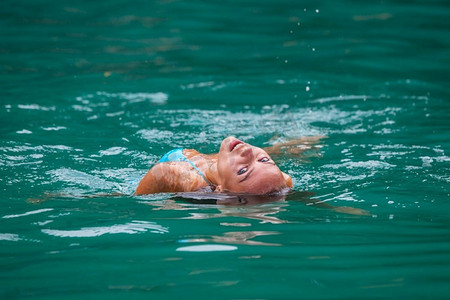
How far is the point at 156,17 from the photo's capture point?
13.2m

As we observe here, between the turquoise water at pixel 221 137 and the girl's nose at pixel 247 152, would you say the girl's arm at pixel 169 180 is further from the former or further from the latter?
the girl's nose at pixel 247 152

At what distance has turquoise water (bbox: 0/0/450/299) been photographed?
150 inches

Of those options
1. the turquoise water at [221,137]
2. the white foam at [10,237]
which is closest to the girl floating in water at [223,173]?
the turquoise water at [221,137]

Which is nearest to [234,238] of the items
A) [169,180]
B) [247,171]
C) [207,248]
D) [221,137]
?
[207,248]

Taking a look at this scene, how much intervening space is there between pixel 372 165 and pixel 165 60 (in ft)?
18.9

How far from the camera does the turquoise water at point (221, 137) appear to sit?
12.5ft

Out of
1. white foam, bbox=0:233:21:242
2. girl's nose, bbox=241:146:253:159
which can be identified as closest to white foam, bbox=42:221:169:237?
white foam, bbox=0:233:21:242

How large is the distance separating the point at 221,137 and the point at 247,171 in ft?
8.22

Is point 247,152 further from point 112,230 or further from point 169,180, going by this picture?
point 112,230

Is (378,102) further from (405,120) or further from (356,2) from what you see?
(356,2)

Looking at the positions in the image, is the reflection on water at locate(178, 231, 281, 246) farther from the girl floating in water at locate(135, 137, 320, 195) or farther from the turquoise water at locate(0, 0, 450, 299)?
the girl floating in water at locate(135, 137, 320, 195)

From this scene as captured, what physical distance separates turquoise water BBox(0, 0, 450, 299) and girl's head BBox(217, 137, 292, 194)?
0.22 m

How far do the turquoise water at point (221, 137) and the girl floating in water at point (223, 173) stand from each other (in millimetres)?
194

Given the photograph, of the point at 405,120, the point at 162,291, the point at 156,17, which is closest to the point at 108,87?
the point at 156,17
